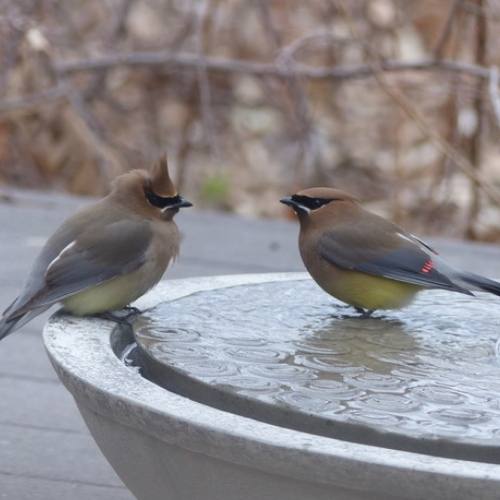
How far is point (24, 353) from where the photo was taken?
4.64 m

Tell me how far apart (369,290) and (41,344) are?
1.78 metres

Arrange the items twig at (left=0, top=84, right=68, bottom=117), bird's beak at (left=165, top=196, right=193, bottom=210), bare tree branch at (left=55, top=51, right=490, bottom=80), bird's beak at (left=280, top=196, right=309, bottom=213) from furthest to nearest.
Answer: twig at (left=0, top=84, right=68, bottom=117) → bare tree branch at (left=55, top=51, right=490, bottom=80) → bird's beak at (left=165, top=196, right=193, bottom=210) → bird's beak at (left=280, top=196, right=309, bottom=213)

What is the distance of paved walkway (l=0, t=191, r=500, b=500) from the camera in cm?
350

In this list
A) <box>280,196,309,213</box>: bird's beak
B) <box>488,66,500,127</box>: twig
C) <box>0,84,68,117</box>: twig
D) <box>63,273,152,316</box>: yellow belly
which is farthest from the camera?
<box>0,84,68,117</box>: twig

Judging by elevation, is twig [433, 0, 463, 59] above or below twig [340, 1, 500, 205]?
above

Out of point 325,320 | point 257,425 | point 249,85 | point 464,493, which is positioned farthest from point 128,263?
point 249,85

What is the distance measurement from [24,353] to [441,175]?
4.09 m

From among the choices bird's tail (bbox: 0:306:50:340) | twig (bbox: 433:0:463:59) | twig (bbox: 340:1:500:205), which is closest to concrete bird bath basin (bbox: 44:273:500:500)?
bird's tail (bbox: 0:306:50:340)

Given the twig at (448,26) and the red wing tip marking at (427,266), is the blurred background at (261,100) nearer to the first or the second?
the twig at (448,26)

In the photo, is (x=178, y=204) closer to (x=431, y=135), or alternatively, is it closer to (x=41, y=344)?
(x=41, y=344)

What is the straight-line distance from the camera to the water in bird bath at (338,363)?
2.21 metres

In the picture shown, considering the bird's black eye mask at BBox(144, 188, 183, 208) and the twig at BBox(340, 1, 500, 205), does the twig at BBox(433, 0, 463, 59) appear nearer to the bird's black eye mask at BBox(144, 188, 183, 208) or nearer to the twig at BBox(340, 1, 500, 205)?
the twig at BBox(340, 1, 500, 205)

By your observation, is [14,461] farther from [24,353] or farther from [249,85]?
[249,85]

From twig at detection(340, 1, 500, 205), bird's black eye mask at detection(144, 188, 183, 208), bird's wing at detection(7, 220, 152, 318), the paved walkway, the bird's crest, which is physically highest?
the bird's crest
